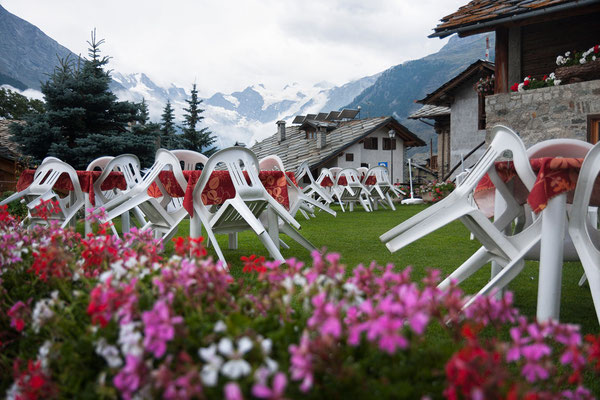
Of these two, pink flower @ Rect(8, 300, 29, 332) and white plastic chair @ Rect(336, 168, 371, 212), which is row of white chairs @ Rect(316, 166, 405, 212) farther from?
pink flower @ Rect(8, 300, 29, 332)

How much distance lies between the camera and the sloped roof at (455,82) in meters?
18.9

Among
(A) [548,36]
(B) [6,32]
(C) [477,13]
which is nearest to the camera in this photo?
(C) [477,13]

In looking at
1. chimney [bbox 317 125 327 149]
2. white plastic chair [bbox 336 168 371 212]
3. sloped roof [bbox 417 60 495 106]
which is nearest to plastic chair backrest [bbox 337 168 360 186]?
white plastic chair [bbox 336 168 371 212]

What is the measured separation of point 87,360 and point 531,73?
35.6ft

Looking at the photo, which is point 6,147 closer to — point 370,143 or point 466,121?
point 466,121

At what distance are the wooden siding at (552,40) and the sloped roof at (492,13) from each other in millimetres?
1241

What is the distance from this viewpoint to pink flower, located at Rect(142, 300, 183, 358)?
81 centimetres

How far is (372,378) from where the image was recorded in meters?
0.94

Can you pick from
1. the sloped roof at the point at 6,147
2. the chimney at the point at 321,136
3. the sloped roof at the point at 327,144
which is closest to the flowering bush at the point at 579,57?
the sloped roof at the point at 6,147

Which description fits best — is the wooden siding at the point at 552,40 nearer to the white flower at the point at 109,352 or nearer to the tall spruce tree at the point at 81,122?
the tall spruce tree at the point at 81,122

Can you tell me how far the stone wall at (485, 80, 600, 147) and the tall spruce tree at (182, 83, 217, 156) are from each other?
2137 centimetres

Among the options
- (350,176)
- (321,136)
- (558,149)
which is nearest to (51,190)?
(558,149)

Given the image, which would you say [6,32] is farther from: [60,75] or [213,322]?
[213,322]

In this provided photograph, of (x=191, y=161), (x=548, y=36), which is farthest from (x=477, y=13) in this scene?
(x=191, y=161)
